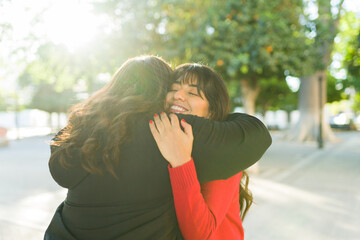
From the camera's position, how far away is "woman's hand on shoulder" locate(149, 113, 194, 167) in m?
1.32

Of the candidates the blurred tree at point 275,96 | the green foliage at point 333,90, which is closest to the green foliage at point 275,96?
the blurred tree at point 275,96

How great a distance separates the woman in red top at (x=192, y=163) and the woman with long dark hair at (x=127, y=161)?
0.04 metres

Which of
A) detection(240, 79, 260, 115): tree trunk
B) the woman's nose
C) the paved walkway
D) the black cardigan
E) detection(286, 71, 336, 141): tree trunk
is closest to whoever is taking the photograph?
the black cardigan

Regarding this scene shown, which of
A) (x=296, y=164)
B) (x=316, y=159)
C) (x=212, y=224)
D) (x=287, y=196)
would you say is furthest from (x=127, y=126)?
(x=316, y=159)

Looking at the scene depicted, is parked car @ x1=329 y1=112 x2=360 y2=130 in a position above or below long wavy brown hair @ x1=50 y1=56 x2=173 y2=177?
below

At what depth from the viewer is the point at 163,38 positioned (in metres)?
9.39

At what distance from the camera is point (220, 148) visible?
4.37 feet

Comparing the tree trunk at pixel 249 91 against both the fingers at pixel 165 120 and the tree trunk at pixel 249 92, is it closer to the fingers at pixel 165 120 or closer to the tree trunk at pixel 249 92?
the tree trunk at pixel 249 92

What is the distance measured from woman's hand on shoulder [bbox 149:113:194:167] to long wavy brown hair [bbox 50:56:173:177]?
9 centimetres

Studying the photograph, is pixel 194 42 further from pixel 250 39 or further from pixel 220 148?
pixel 220 148

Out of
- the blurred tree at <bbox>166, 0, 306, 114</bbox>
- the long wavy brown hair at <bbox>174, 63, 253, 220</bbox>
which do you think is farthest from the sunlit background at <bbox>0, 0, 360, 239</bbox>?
the long wavy brown hair at <bbox>174, 63, 253, 220</bbox>

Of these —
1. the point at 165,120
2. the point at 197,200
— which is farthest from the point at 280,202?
the point at 165,120

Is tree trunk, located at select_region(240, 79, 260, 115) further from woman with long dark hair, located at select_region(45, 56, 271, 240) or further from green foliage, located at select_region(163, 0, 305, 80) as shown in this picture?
woman with long dark hair, located at select_region(45, 56, 271, 240)

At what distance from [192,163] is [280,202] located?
5352 mm
